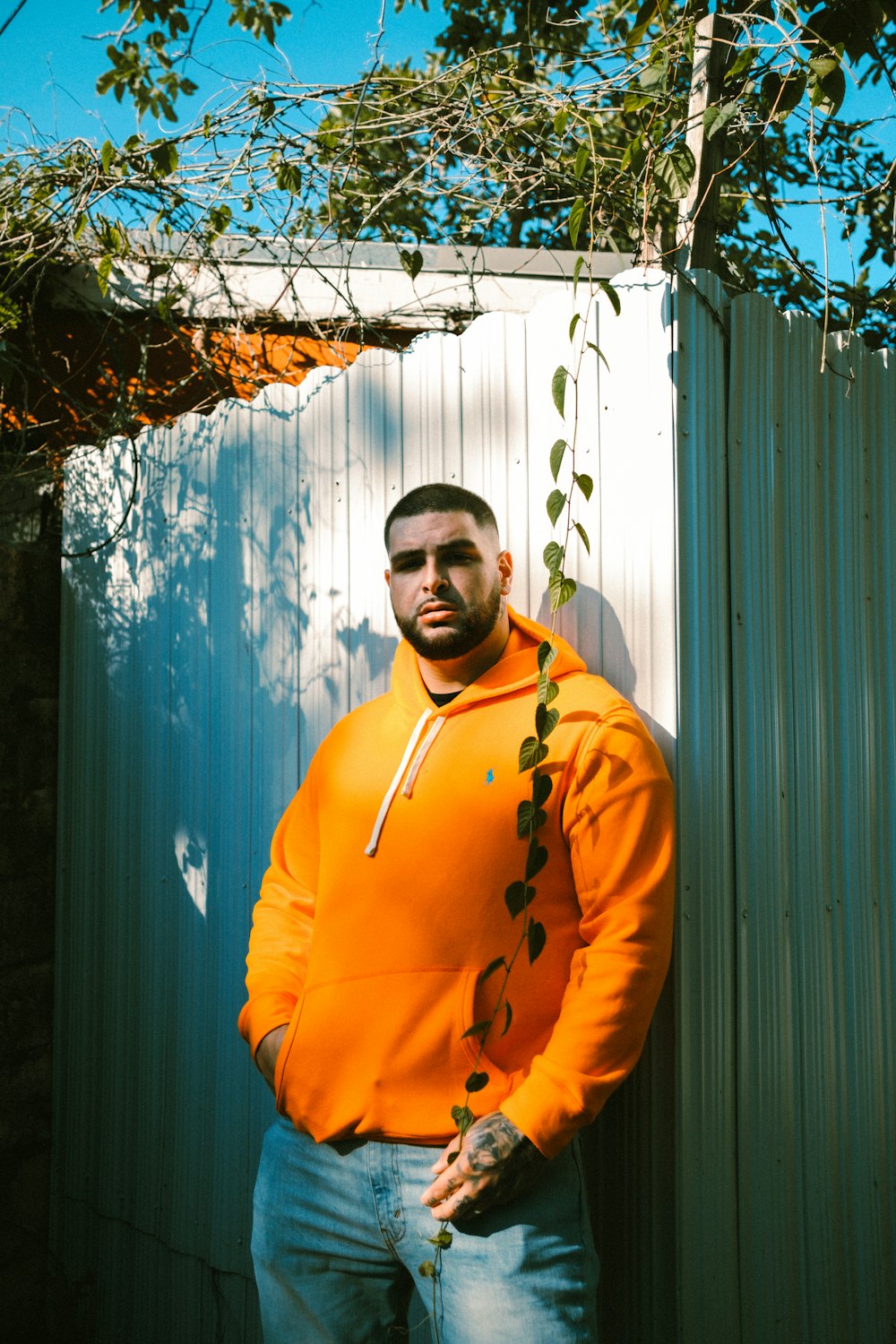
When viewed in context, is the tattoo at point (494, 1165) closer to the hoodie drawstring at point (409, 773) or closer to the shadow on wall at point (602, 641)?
the hoodie drawstring at point (409, 773)

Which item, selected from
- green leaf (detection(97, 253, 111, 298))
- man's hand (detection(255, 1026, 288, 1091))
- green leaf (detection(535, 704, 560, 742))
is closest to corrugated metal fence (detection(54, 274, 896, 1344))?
green leaf (detection(535, 704, 560, 742))

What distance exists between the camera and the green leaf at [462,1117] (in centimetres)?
183

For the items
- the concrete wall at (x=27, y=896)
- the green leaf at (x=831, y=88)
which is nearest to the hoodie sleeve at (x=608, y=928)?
the green leaf at (x=831, y=88)

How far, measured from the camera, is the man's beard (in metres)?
2.14

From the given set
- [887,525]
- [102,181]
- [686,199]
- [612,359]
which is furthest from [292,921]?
[102,181]

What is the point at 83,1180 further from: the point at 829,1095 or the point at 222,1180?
the point at 829,1095

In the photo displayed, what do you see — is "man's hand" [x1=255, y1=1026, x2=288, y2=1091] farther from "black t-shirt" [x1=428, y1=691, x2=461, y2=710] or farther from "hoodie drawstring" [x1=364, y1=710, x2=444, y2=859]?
"black t-shirt" [x1=428, y1=691, x2=461, y2=710]

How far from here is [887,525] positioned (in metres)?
2.57

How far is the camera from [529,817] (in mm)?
1896

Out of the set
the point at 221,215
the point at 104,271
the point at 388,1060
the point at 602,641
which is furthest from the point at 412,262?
the point at 388,1060

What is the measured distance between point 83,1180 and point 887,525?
3283 millimetres

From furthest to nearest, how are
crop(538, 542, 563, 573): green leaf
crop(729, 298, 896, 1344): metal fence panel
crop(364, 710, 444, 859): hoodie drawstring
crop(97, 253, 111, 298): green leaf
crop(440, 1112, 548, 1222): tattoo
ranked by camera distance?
crop(97, 253, 111, 298): green leaf, crop(729, 298, 896, 1344): metal fence panel, crop(364, 710, 444, 859): hoodie drawstring, crop(538, 542, 563, 573): green leaf, crop(440, 1112, 548, 1222): tattoo

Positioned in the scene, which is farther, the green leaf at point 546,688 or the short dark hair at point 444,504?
the short dark hair at point 444,504

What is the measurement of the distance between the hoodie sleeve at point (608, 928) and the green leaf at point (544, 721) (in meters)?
0.09
